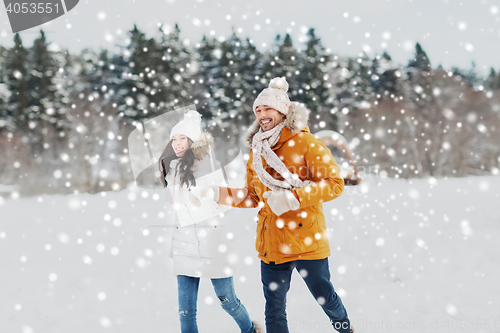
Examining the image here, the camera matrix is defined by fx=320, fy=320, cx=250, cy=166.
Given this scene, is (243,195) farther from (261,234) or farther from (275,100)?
(275,100)

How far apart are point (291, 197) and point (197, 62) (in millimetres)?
25429

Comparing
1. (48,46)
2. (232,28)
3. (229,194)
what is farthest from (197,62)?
(229,194)

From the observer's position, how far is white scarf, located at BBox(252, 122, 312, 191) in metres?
2.55

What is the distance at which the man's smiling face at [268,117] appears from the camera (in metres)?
2.70

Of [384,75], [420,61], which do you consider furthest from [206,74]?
[420,61]

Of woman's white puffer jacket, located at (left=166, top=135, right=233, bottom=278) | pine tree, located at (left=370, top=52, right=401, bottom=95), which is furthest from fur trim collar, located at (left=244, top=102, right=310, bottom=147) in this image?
pine tree, located at (left=370, top=52, right=401, bottom=95)

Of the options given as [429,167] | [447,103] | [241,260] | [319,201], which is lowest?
[241,260]

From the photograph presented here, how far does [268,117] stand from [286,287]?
1415 millimetres

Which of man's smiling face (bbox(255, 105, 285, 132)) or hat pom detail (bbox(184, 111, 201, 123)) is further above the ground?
hat pom detail (bbox(184, 111, 201, 123))

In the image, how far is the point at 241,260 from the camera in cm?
546

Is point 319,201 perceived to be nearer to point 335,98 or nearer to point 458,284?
point 458,284

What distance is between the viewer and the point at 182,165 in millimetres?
2916

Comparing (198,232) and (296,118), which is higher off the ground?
(296,118)

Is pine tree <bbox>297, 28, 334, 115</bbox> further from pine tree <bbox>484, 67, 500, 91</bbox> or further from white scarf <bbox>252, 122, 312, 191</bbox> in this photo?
white scarf <bbox>252, 122, 312, 191</bbox>
